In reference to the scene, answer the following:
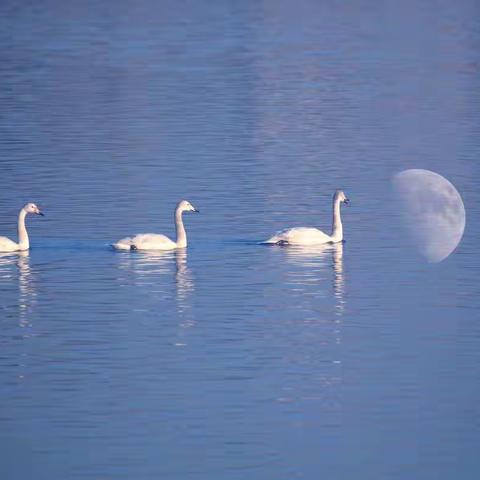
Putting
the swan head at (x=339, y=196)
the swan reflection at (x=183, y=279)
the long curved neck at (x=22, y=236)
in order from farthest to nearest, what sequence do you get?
the swan head at (x=339, y=196) < the long curved neck at (x=22, y=236) < the swan reflection at (x=183, y=279)

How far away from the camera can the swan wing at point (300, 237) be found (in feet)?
87.6

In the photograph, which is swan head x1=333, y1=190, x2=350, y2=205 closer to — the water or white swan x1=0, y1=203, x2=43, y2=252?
the water

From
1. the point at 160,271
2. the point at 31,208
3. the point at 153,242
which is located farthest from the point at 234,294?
the point at 31,208

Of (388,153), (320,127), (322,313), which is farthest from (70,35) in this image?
(322,313)

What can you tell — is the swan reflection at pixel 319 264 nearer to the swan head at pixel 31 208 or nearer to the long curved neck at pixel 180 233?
the long curved neck at pixel 180 233

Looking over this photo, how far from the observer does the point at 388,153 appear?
37.2 metres

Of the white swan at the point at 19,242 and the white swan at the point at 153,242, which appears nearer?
the white swan at the point at 153,242

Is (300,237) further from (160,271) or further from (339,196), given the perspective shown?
(160,271)

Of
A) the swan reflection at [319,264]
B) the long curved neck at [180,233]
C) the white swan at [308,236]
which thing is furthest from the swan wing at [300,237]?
the long curved neck at [180,233]

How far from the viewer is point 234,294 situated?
23.4 m

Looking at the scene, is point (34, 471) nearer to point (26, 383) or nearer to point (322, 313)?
point (26, 383)

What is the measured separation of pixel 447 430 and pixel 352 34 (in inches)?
2525

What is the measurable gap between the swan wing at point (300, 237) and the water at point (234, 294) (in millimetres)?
319

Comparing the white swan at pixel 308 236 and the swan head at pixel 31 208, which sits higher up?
the swan head at pixel 31 208
